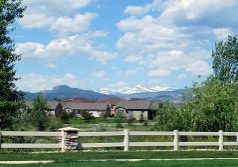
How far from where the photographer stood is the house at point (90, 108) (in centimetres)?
16962

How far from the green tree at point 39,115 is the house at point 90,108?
319 feet

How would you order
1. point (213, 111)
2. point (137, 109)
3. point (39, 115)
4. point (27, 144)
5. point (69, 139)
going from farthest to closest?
point (137, 109) < point (39, 115) < point (213, 111) < point (69, 139) < point (27, 144)

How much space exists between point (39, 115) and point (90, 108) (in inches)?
4318

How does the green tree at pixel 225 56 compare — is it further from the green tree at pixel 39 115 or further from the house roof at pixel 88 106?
the house roof at pixel 88 106

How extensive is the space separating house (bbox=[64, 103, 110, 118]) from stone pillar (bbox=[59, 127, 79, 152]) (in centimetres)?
14218

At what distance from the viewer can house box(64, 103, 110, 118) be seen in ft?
557

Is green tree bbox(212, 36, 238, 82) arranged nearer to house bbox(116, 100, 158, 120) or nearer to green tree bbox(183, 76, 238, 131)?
green tree bbox(183, 76, 238, 131)

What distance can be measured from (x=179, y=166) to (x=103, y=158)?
12.1ft

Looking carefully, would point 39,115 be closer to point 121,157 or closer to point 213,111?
point 213,111

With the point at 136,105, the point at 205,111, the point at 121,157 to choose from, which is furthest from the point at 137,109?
the point at 121,157

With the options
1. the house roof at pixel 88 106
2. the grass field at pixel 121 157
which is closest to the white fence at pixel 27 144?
the grass field at pixel 121 157

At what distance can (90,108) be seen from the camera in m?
172

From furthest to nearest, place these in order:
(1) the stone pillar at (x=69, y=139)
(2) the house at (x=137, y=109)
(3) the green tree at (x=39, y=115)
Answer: (2) the house at (x=137, y=109) → (3) the green tree at (x=39, y=115) → (1) the stone pillar at (x=69, y=139)

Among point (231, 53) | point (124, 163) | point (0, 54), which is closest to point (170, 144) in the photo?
point (124, 163)
